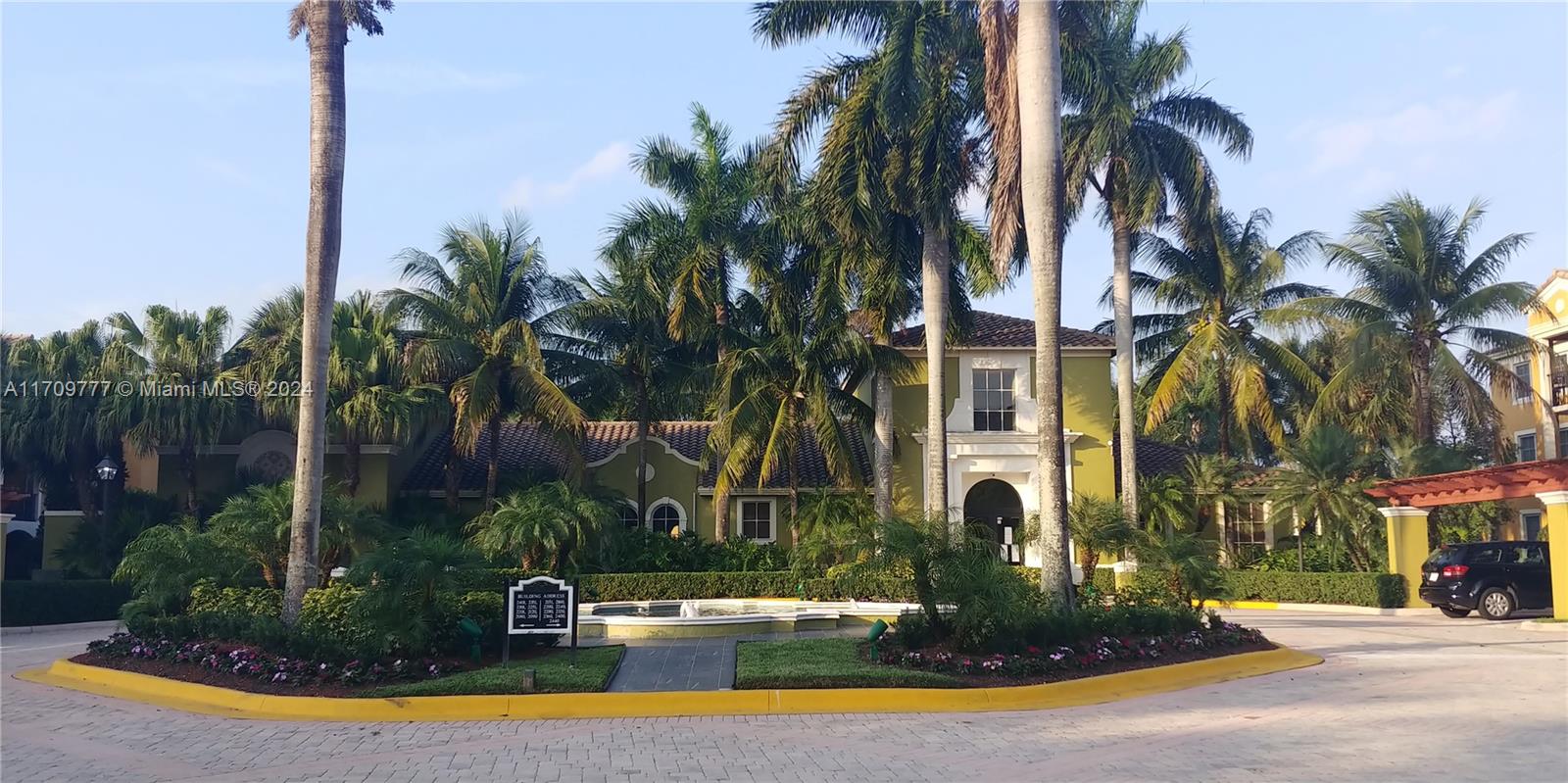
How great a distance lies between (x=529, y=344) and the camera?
2806cm

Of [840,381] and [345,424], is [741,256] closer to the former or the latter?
[840,381]

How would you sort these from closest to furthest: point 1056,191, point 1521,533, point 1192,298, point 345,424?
point 1056,191, point 345,424, point 1192,298, point 1521,533

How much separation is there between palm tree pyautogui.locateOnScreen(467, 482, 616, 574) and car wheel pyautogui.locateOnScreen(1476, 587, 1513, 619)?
17.8 m

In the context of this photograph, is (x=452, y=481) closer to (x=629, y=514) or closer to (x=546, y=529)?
(x=629, y=514)

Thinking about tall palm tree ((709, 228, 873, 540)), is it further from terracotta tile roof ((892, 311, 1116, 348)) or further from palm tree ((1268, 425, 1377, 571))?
palm tree ((1268, 425, 1377, 571))

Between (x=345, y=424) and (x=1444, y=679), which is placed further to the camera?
(x=345, y=424)

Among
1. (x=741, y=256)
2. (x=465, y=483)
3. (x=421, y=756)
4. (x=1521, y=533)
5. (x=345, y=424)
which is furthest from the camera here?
(x=1521, y=533)

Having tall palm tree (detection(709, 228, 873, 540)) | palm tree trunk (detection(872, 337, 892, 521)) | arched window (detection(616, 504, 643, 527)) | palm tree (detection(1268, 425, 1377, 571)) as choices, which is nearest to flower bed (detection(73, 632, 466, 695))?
tall palm tree (detection(709, 228, 873, 540))

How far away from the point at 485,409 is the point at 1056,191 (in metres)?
16.5

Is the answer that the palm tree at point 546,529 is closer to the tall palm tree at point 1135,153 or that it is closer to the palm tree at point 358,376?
the palm tree at point 358,376

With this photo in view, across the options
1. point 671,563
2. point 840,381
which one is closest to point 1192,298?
point 840,381

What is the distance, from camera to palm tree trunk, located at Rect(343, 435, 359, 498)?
94.2 ft

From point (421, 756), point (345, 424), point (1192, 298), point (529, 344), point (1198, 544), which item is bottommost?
point (421, 756)

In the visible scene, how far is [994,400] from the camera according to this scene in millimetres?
32094
